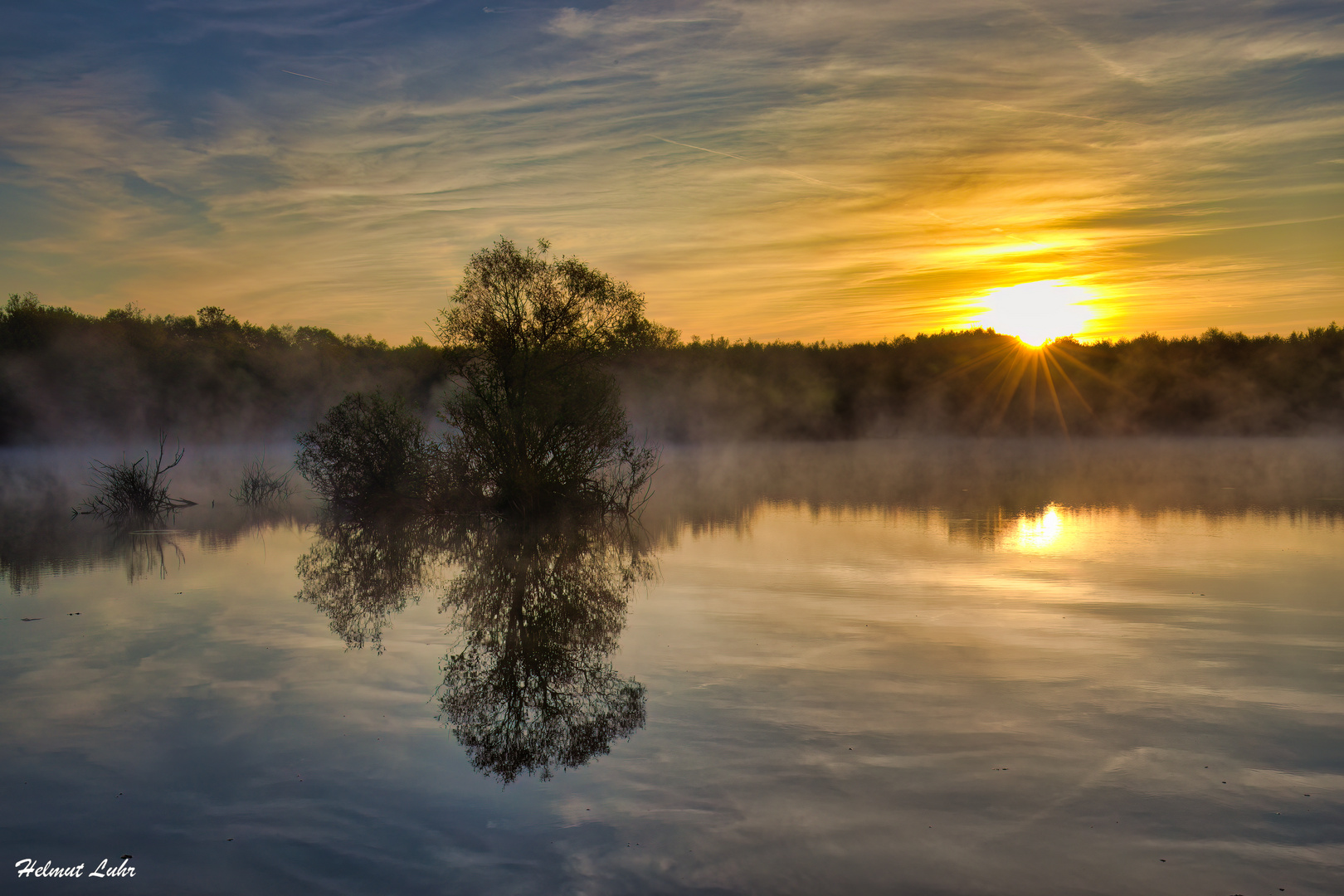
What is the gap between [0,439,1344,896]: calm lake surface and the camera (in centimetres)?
439

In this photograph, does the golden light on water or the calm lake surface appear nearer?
the calm lake surface

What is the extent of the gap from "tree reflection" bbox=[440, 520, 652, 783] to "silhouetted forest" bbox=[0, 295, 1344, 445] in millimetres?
44613

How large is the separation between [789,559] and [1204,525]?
8.78 m

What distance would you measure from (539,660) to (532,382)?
12.4 meters

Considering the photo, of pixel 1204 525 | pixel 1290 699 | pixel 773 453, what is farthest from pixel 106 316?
pixel 1290 699

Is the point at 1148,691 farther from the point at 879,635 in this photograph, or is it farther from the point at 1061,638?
the point at 879,635

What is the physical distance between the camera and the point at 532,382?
65.5ft

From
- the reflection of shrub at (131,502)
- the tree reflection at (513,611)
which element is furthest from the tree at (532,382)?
the reflection of shrub at (131,502)

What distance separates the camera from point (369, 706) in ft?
22.9

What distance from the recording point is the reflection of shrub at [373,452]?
72.3ft

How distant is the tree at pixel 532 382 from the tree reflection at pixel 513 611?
1.34 meters
